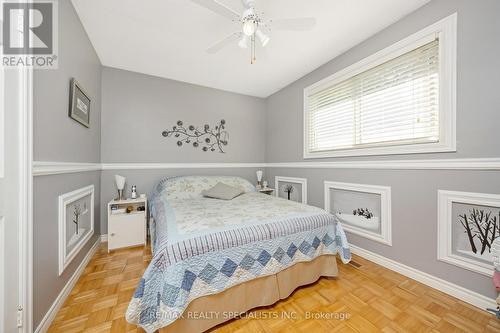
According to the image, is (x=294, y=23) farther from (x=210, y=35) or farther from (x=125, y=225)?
(x=125, y=225)

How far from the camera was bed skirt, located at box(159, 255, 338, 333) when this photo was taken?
1159 millimetres

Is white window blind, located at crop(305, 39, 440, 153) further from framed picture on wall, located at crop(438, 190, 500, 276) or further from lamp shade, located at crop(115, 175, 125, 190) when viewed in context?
lamp shade, located at crop(115, 175, 125, 190)

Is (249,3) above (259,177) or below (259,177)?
above

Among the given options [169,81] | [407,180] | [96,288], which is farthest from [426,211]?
[169,81]

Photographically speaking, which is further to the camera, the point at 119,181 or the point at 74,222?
the point at 119,181

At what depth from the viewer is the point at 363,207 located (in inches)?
87.0

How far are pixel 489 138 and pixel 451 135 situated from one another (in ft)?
0.66

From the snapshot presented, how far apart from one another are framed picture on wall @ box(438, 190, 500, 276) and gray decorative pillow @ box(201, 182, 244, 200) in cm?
211

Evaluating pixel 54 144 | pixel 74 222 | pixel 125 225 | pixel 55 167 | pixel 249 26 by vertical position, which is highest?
pixel 249 26

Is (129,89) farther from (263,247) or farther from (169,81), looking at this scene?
(263,247)

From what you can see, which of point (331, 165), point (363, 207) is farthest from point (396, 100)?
point (363, 207)

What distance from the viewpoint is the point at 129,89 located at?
2.81 meters

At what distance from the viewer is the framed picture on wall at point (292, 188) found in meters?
3.02
